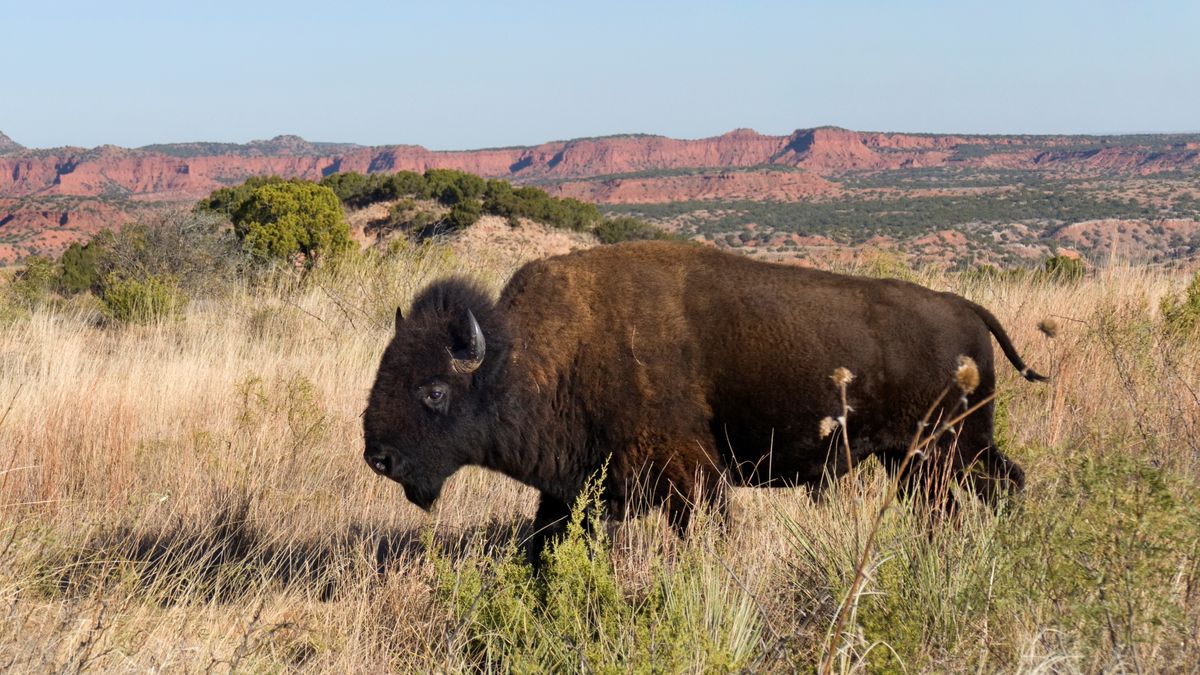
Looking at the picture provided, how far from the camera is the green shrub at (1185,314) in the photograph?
9.20m

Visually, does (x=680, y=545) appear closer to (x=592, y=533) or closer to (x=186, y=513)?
(x=592, y=533)

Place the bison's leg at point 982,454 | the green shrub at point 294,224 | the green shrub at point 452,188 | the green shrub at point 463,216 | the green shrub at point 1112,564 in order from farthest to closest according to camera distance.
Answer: the green shrub at point 452,188, the green shrub at point 463,216, the green shrub at point 294,224, the bison's leg at point 982,454, the green shrub at point 1112,564

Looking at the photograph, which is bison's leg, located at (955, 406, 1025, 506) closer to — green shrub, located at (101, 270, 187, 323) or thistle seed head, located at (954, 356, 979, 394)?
thistle seed head, located at (954, 356, 979, 394)

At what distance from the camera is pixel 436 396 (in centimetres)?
521

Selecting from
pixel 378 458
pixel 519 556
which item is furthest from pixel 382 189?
pixel 519 556

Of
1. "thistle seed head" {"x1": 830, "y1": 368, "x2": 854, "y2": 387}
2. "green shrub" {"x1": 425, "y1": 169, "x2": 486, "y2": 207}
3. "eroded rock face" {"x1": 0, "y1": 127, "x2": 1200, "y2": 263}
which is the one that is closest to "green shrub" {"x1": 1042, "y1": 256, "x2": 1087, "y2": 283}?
"thistle seed head" {"x1": 830, "y1": 368, "x2": 854, "y2": 387}

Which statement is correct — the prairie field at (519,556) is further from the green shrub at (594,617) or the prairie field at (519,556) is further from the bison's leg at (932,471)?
the bison's leg at (932,471)

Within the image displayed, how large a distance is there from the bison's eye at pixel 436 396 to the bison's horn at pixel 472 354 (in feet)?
→ 0.39

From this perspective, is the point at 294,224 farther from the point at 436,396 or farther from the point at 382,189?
the point at 436,396

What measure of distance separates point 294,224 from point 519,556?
→ 59.0ft

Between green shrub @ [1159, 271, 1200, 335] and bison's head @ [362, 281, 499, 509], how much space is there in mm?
6975

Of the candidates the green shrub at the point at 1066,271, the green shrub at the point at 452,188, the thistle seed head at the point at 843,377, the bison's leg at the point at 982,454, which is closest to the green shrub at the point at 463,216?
the green shrub at the point at 452,188

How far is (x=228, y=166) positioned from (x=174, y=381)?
183 m

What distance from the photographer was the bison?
16.5ft
